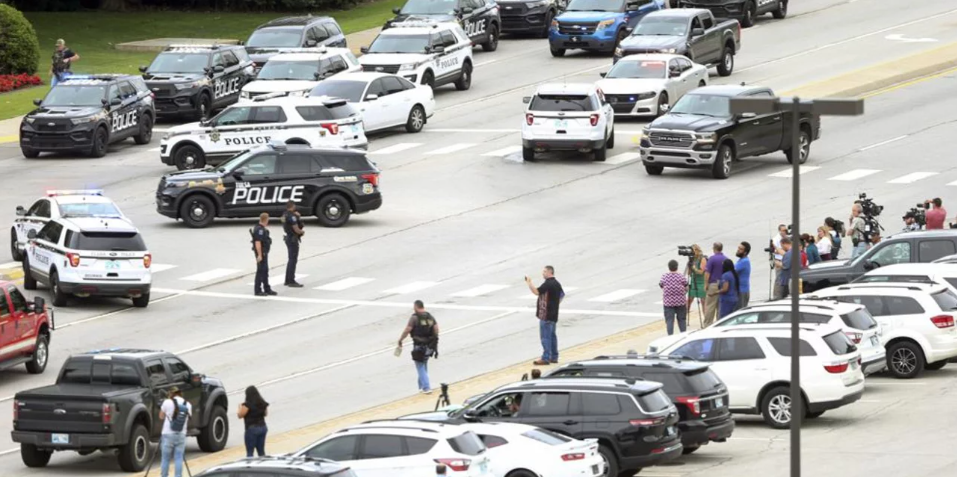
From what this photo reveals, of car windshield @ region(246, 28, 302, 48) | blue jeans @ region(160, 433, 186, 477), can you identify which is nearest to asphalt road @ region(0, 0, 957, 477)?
blue jeans @ region(160, 433, 186, 477)

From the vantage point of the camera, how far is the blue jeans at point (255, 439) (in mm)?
24250

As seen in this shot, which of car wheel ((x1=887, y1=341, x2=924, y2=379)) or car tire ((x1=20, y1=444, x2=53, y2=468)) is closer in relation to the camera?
car tire ((x1=20, y1=444, x2=53, y2=468))

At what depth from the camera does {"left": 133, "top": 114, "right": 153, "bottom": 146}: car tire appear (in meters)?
50.2

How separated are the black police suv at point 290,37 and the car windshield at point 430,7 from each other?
3.11 metres

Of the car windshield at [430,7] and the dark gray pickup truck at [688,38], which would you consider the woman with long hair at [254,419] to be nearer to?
the dark gray pickup truck at [688,38]

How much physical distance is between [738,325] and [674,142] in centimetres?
1771

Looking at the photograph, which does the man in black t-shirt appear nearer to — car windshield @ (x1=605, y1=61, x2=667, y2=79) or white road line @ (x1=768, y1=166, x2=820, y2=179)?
white road line @ (x1=768, y1=166, x2=820, y2=179)

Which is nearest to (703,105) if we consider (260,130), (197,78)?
(260,130)

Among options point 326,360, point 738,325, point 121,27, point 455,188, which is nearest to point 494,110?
point 455,188

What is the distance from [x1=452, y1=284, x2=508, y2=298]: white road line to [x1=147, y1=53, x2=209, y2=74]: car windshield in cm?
1844

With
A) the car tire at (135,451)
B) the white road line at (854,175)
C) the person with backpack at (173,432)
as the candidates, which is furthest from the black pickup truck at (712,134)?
the person with backpack at (173,432)

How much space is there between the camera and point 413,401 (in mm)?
28703

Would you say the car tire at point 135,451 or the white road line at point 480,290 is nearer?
the car tire at point 135,451

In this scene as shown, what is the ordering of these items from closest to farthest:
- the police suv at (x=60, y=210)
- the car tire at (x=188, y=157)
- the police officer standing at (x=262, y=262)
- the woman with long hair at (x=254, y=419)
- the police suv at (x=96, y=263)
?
the woman with long hair at (x=254, y=419)
the police suv at (x=96, y=263)
the police officer standing at (x=262, y=262)
the police suv at (x=60, y=210)
the car tire at (x=188, y=157)
